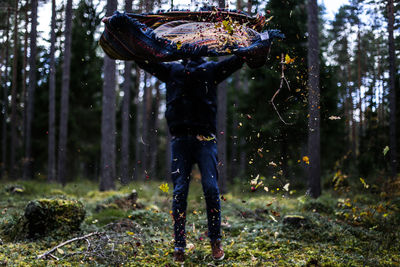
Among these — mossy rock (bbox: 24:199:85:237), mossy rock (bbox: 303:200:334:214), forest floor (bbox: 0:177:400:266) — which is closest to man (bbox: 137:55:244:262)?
forest floor (bbox: 0:177:400:266)

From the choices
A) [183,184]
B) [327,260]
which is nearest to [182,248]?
[183,184]

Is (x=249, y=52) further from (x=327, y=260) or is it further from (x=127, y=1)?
(x=127, y=1)

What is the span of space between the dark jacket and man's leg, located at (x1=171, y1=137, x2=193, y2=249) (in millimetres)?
161

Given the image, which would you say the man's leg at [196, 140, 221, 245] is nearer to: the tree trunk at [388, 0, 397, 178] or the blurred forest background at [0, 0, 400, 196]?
the blurred forest background at [0, 0, 400, 196]

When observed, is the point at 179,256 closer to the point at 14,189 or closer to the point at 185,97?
the point at 185,97

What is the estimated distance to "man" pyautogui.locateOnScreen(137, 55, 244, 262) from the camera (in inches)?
140

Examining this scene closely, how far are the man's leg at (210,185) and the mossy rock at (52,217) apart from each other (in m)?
2.12

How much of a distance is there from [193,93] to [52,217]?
2662mm

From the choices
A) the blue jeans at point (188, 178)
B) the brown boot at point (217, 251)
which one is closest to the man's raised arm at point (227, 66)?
the blue jeans at point (188, 178)

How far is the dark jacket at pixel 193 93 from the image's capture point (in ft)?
11.8

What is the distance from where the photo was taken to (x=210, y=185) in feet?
11.6

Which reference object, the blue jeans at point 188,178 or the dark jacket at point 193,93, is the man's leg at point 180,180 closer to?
the blue jeans at point 188,178

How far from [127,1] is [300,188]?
11.0 metres

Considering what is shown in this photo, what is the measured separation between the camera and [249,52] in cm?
325
